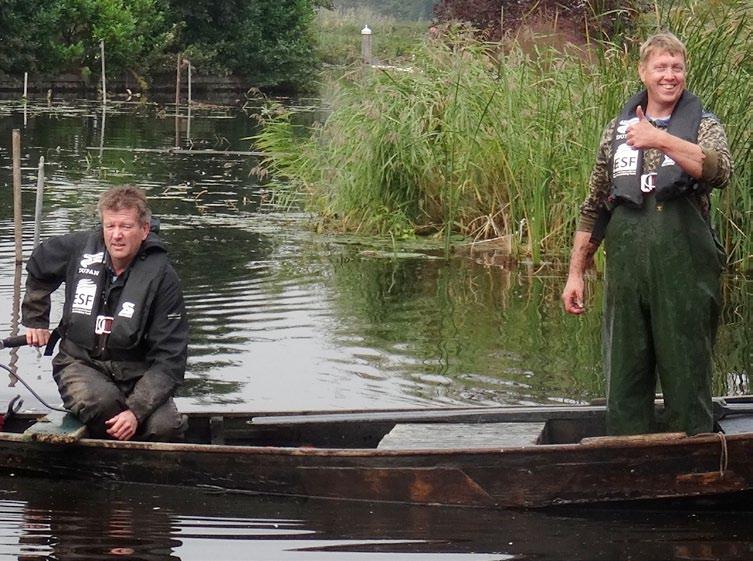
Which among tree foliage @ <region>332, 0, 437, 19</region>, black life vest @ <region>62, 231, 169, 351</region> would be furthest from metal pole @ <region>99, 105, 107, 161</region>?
tree foliage @ <region>332, 0, 437, 19</region>

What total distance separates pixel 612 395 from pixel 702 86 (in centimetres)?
552

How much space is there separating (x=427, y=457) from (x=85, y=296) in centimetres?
178

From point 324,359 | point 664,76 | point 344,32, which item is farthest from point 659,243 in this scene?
point 344,32

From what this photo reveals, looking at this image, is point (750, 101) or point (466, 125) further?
point (466, 125)

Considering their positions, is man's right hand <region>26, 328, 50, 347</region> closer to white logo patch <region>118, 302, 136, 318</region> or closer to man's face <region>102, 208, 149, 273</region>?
white logo patch <region>118, 302, 136, 318</region>

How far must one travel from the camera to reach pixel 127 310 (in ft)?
22.9

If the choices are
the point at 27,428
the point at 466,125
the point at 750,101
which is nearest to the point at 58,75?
the point at 466,125

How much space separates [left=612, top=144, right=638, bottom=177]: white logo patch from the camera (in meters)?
6.17

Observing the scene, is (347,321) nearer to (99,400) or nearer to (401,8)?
(99,400)

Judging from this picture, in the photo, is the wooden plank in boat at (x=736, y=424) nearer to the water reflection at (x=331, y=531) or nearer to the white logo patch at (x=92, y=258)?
the water reflection at (x=331, y=531)

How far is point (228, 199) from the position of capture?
20547 mm

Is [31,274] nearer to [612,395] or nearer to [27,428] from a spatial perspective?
[27,428]

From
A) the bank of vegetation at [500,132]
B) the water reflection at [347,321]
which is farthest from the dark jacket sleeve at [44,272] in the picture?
the bank of vegetation at [500,132]

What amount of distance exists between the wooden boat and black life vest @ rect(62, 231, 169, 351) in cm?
50
